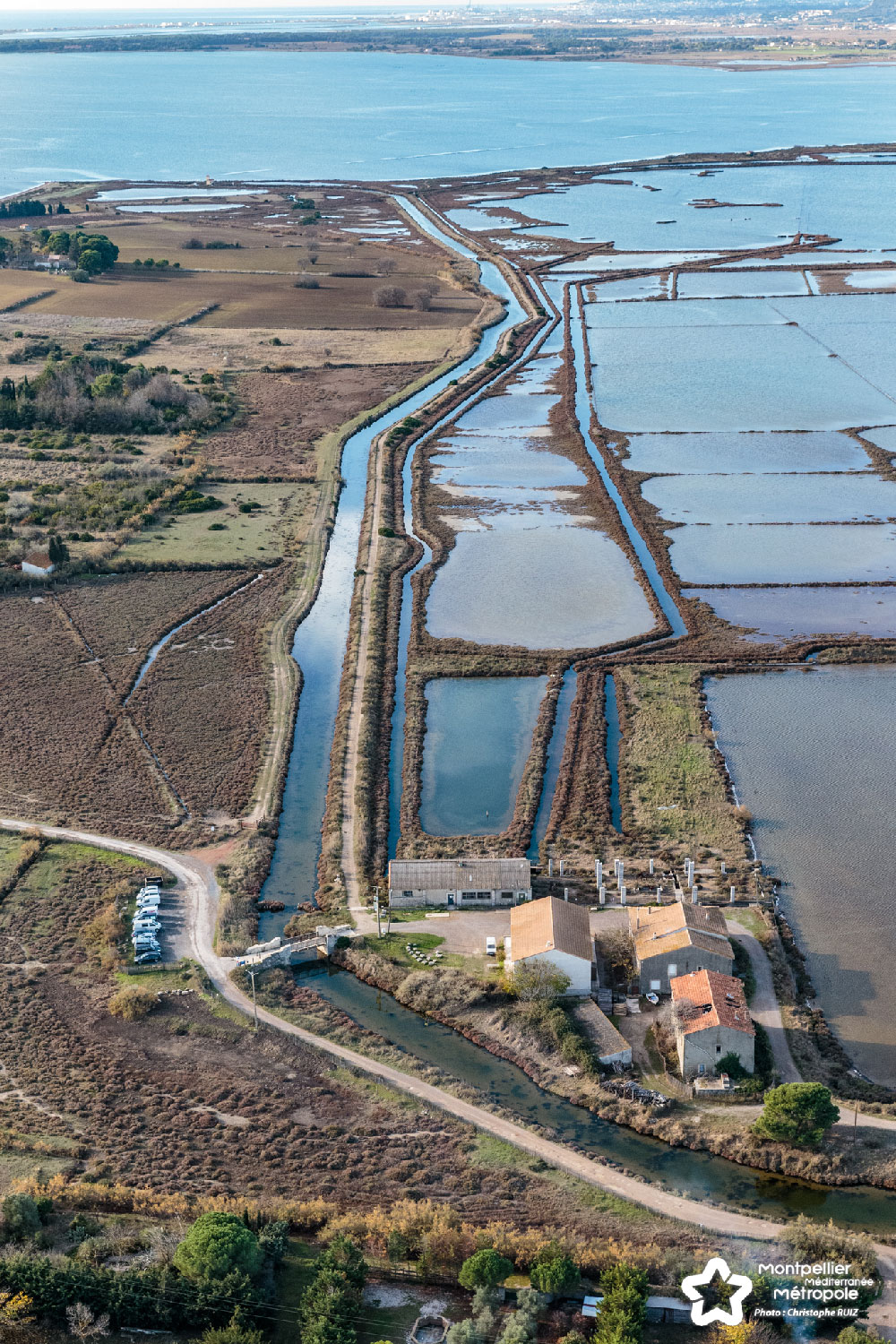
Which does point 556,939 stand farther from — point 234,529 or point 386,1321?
point 234,529

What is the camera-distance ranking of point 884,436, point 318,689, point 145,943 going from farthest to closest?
point 884,436
point 318,689
point 145,943

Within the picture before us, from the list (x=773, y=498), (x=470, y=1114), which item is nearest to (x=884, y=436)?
(x=773, y=498)

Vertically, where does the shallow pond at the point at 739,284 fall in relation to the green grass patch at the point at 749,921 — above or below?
above

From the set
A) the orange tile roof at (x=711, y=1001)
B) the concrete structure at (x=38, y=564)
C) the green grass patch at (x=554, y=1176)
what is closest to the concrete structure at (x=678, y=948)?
the orange tile roof at (x=711, y=1001)

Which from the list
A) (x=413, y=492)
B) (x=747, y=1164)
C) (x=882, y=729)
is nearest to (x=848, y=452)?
(x=413, y=492)

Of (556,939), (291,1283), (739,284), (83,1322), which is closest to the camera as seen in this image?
(83,1322)

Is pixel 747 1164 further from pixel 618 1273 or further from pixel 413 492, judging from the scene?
pixel 413 492

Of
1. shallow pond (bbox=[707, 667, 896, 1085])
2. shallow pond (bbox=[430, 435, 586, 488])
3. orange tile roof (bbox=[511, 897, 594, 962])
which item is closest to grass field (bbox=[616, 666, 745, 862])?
shallow pond (bbox=[707, 667, 896, 1085])

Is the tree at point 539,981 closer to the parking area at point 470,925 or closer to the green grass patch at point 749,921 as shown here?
the parking area at point 470,925
